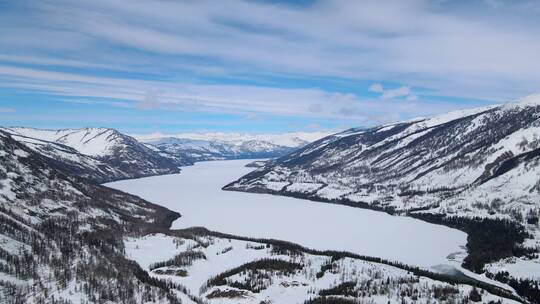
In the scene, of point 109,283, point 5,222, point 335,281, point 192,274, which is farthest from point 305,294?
point 5,222

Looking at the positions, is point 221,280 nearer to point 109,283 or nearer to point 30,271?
point 109,283

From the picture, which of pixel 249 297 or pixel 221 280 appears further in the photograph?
pixel 221 280

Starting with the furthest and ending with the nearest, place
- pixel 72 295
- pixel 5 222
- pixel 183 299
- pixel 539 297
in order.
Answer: pixel 5 222 → pixel 539 297 → pixel 183 299 → pixel 72 295

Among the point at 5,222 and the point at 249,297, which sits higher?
the point at 5,222

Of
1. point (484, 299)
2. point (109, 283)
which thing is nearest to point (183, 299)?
point (109, 283)

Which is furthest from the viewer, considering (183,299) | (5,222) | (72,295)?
(5,222)

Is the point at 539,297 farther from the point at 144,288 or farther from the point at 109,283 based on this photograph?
the point at 109,283

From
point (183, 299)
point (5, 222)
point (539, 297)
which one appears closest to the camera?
point (183, 299)

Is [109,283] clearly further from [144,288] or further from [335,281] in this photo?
[335,281]

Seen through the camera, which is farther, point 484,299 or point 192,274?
point 192,274
